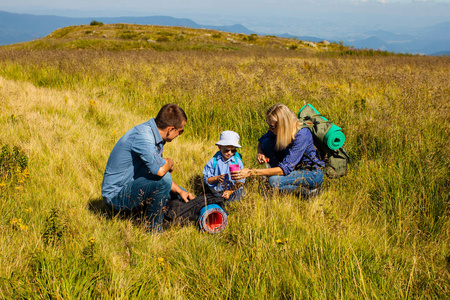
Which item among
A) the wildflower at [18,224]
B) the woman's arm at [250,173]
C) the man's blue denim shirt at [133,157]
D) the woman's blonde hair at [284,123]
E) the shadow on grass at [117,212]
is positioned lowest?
the shadow on grass at [117,212]

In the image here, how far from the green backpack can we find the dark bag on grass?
1359 millimetres

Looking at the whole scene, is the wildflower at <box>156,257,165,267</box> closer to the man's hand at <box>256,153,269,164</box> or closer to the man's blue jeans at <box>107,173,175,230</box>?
the man's blue jeans at <box>107,173,175,230</box>

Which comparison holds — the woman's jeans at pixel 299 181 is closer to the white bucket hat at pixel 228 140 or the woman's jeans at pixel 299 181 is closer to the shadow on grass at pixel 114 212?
the white bucket hat at pixel 228 140

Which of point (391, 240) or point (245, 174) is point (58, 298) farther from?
point (391, 240)

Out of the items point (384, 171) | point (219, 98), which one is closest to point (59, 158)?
point (219, 98)

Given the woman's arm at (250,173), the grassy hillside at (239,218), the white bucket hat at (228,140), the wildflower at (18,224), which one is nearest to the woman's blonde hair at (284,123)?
the woman's arm at (250,173)

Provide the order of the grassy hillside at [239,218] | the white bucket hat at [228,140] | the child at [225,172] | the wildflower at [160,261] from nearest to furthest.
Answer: the grassy hillside at [239,218] < the wildflower at [160,261] < the child at [225,172] < the white bucket hat at [228,140]

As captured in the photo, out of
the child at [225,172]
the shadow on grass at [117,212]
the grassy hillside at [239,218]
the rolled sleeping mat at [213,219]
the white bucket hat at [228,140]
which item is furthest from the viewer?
Result: the white bucket hat at [228,140]

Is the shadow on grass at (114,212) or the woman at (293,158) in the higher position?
the woman at (293,158)

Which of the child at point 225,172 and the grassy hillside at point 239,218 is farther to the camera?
the child at point 225,172

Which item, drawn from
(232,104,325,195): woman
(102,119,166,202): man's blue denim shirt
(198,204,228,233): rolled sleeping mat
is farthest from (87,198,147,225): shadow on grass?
(232,104,325,195): woman

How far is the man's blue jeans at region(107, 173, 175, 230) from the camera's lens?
272 cm

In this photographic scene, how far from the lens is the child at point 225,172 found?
3.19 metres

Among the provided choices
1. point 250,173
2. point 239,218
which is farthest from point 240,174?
point 239,218
